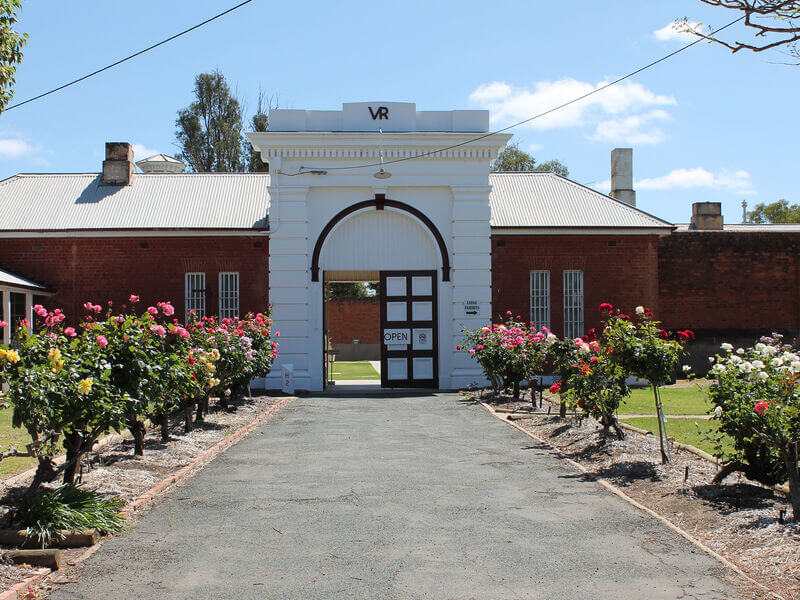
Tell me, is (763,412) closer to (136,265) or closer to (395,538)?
(395,538)

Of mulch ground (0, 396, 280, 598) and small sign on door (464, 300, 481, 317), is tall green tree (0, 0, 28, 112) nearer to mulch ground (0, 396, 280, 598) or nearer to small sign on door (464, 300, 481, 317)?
mulch ground (0, 396, 280, 598)

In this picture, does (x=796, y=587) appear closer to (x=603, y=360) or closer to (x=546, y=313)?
(x=603, y=360)

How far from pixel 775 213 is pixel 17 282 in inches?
2554

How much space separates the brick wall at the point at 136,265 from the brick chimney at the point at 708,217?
551 inches

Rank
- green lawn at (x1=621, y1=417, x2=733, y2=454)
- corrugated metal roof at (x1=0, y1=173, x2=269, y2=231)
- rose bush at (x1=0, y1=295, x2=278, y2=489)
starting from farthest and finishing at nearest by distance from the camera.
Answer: corrugated metal roof at (x1=0, y1=173, x2=269, y2=231) → green lawn at (x1=621, y1=417, x2=733, y2=454) → rose bush at (x1=0, y1=295, x2=278, y2=489)

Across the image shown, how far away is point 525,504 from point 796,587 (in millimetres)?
2700

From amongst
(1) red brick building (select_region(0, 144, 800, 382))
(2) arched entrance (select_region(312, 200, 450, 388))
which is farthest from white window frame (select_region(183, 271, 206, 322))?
(2) arched entrance (select_region(312, 200, 450, 388))

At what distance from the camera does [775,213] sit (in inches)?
2670

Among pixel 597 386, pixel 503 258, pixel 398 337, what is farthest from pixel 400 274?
pixel 597 386

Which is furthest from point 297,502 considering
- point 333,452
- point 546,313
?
point 546,313

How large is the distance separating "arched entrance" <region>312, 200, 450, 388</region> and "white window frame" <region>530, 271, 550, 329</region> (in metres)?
2.77

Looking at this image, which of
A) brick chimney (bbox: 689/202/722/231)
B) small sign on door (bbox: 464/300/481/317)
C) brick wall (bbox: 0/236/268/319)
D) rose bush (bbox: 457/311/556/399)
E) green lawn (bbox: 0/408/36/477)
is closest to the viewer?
green lawn (bbox: 0/408/36/477)

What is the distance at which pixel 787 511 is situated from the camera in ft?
22.6

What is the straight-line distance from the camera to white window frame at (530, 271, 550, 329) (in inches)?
829
